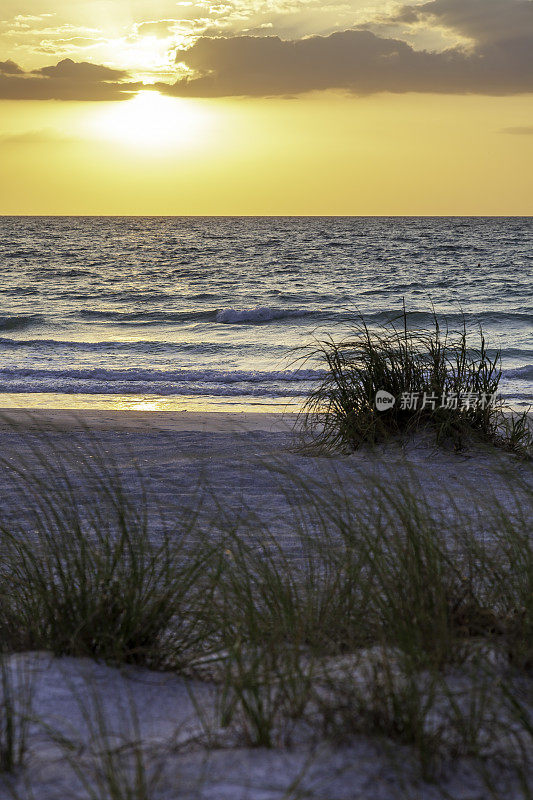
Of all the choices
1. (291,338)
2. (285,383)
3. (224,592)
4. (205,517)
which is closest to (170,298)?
(291,338)

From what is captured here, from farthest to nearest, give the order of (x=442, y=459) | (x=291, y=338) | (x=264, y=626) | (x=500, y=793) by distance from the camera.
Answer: (x=291, y=338) < (x=442, y=459) < (x=264, y=626) < (x=500, y=793)

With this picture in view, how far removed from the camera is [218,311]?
23.8 metres

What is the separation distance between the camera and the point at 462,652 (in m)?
2.14

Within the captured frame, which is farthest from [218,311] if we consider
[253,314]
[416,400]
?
[416,400]

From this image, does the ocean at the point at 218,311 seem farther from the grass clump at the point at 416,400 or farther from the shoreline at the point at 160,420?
the shoreline at the point at 160,420

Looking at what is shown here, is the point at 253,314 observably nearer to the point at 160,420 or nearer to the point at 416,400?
the point at 160,420

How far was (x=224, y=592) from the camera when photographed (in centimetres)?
245

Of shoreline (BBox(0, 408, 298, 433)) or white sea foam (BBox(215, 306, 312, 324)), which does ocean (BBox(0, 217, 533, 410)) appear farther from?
shoreline (BBox(0, 408, 298, 433))

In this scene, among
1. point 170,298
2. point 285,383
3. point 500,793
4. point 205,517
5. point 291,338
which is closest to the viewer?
point 500,793

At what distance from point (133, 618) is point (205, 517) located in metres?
2.10

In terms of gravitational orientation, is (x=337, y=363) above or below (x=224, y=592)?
above

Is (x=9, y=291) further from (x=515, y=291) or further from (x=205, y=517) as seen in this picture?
(x=205, y=517)

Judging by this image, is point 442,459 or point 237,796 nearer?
point 237,796

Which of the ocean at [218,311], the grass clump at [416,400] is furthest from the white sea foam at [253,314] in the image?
the grass clump at [416,400]
